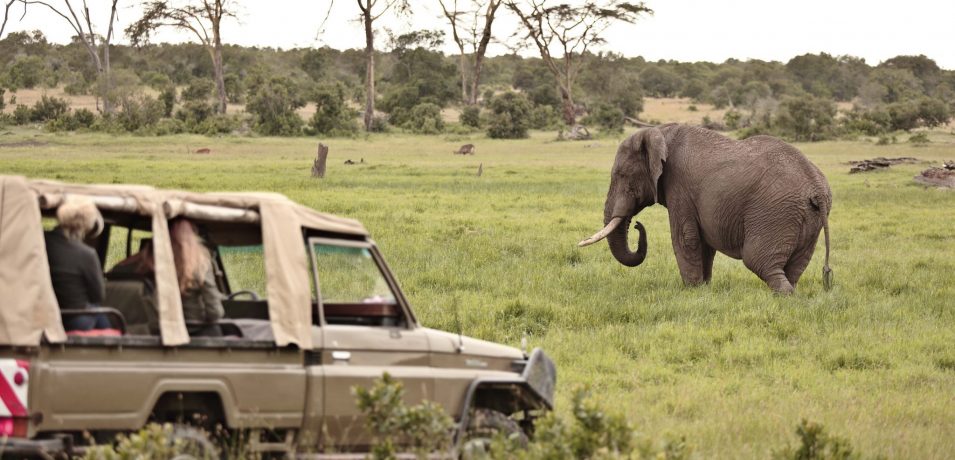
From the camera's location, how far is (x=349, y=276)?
298 inches

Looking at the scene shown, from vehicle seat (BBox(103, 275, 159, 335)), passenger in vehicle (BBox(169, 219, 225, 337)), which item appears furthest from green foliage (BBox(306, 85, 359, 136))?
passenger in vehicle (BBox(169, 219, 225, 337))

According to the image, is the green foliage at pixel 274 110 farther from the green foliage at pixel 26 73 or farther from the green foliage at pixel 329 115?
the green foliage at pixel 26 73

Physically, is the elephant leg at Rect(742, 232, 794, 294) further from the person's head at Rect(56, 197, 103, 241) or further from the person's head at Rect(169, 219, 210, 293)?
the person's head at Rect(56, 197, 103, 241)

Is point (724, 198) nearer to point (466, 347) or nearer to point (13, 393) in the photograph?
point (466, 347)

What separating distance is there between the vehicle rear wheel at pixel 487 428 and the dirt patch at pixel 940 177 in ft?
84.4

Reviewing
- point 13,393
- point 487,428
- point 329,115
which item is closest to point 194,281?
point 13,393

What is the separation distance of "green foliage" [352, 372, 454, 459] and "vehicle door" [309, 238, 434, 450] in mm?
393

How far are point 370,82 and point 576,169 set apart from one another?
27562mm

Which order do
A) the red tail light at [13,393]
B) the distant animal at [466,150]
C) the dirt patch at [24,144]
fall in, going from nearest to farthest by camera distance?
the red tail light at [13,393], the dirt patch at [24,144], the distant animal at [466,150]

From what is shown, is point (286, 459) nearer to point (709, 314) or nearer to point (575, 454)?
point (575, 454)

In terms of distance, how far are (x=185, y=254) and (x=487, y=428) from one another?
1779 mm

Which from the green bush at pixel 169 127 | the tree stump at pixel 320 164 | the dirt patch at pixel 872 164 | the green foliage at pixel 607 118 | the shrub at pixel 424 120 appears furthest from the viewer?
the green foliage at pixel 607 118

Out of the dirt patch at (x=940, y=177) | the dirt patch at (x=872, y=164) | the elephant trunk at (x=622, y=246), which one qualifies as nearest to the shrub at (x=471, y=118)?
the dirt patch at (x=872, y=164)

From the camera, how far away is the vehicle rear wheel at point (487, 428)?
656 cm
